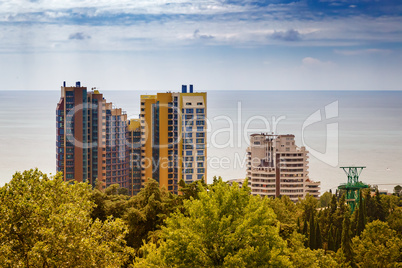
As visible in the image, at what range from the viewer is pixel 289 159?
30844 millimetres

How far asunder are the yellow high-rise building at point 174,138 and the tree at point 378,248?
13413 mm

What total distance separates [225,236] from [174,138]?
783 inches

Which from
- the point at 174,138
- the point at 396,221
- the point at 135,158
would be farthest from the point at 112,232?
the point at 135,158

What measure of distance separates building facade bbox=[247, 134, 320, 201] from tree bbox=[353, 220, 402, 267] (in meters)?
16.6

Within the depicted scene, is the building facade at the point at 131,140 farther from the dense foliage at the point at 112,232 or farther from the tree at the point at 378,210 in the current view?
the dense foliage at the point at 112,232

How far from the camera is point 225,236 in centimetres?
706

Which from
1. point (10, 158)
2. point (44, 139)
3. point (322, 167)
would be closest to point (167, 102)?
point (10, 158)

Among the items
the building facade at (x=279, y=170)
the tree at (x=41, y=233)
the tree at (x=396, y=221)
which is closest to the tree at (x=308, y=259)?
the tree at (x=41, y=233)

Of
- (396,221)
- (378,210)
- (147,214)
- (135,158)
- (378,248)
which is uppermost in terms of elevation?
(135,158)

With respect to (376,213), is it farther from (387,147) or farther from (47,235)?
(387,147)

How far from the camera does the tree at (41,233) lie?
6410 mm

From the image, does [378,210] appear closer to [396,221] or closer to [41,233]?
[396,221]

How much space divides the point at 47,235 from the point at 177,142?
20344 millimetres

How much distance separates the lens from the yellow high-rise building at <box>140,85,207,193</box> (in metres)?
26.6
